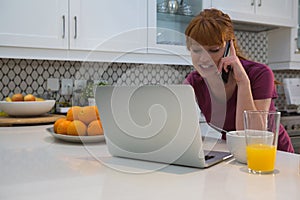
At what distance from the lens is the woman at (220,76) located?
1.20 m

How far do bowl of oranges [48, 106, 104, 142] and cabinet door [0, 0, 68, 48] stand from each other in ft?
3.36

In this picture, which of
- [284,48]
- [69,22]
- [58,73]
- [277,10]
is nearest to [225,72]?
[69,22]

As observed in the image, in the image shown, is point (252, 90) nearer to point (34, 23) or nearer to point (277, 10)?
point (34, 23)

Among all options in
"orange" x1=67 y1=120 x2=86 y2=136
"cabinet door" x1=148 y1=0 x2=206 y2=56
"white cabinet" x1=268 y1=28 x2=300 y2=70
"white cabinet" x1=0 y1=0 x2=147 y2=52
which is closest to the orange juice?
"orange" x1=67 y1=120 x2=86 y2=136

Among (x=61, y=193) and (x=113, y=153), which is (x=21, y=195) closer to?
(x=61, y=193)

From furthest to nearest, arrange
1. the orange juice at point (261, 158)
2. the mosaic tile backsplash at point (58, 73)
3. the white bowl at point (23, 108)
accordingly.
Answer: the mosaic tile backsplash at point (58, 73) < the white bowl at point (23, 108) < the orange juice at point (261, 158)

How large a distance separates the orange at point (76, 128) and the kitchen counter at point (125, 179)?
0.44ft

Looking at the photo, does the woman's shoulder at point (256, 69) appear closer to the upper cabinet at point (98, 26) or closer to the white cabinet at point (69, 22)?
the upper cabinet at point (98, 26)

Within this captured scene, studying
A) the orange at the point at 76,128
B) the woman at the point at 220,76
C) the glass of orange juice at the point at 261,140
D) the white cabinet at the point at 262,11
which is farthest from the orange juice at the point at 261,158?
the white cabinet at the point at 262,11

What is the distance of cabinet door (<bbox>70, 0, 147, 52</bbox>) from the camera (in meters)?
2.07

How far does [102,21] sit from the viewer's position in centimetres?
215

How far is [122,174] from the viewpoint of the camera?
721 millimetres

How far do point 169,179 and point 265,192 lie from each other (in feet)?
0.60

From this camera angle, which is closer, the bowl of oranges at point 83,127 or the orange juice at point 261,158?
the orange juice at point 261,158
